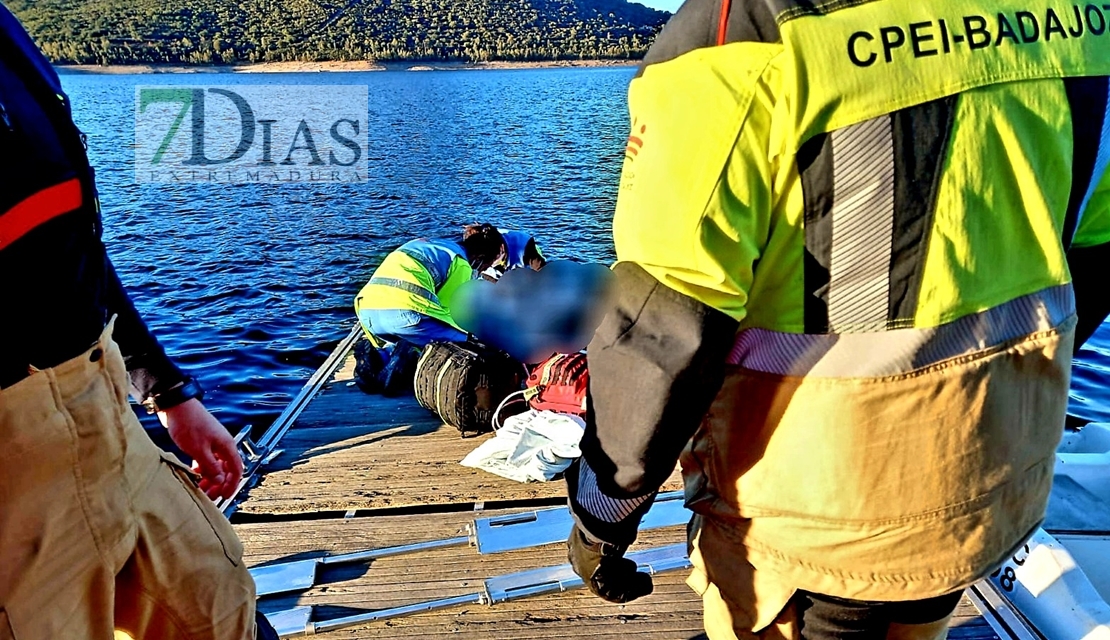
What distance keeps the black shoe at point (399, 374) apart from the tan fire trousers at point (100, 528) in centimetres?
354

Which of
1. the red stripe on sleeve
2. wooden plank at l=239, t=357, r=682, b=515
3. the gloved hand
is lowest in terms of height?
wooden plank at l=239, t=357, r=682, b=515

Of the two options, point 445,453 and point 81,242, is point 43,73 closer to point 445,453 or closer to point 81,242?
point 81,242

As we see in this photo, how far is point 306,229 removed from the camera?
18.0 meters

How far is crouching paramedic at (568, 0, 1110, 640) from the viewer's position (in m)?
1.12

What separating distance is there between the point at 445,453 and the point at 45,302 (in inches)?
121

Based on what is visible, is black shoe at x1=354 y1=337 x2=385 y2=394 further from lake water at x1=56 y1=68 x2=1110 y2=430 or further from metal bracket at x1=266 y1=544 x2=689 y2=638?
lake water at x1=56 y1=68 x2=1110 y2=430

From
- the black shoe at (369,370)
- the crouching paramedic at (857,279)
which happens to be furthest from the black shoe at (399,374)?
the crouching paramedic at (857,279)

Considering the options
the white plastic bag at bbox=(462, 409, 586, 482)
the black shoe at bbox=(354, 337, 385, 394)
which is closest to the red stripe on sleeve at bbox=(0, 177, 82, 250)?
the white plastic bag at bbox=(462, 409, 586, 482)

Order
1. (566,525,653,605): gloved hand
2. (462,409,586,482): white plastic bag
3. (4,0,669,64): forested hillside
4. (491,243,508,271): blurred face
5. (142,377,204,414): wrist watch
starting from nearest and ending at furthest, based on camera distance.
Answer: (566,525,653,605): gloved hand, (142,377,204,414): wrist watch, (462,409,586,482): white plastic bag, (491,243,508,271): blurred face, (4,0,669,64): forested hillside

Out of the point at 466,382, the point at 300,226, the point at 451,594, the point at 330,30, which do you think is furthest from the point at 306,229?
the point at 330,30

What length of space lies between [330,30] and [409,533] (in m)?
107

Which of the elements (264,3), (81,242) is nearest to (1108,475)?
(81,242)

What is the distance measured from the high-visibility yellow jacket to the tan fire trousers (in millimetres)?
4014

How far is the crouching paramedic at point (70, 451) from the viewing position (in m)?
1.40
